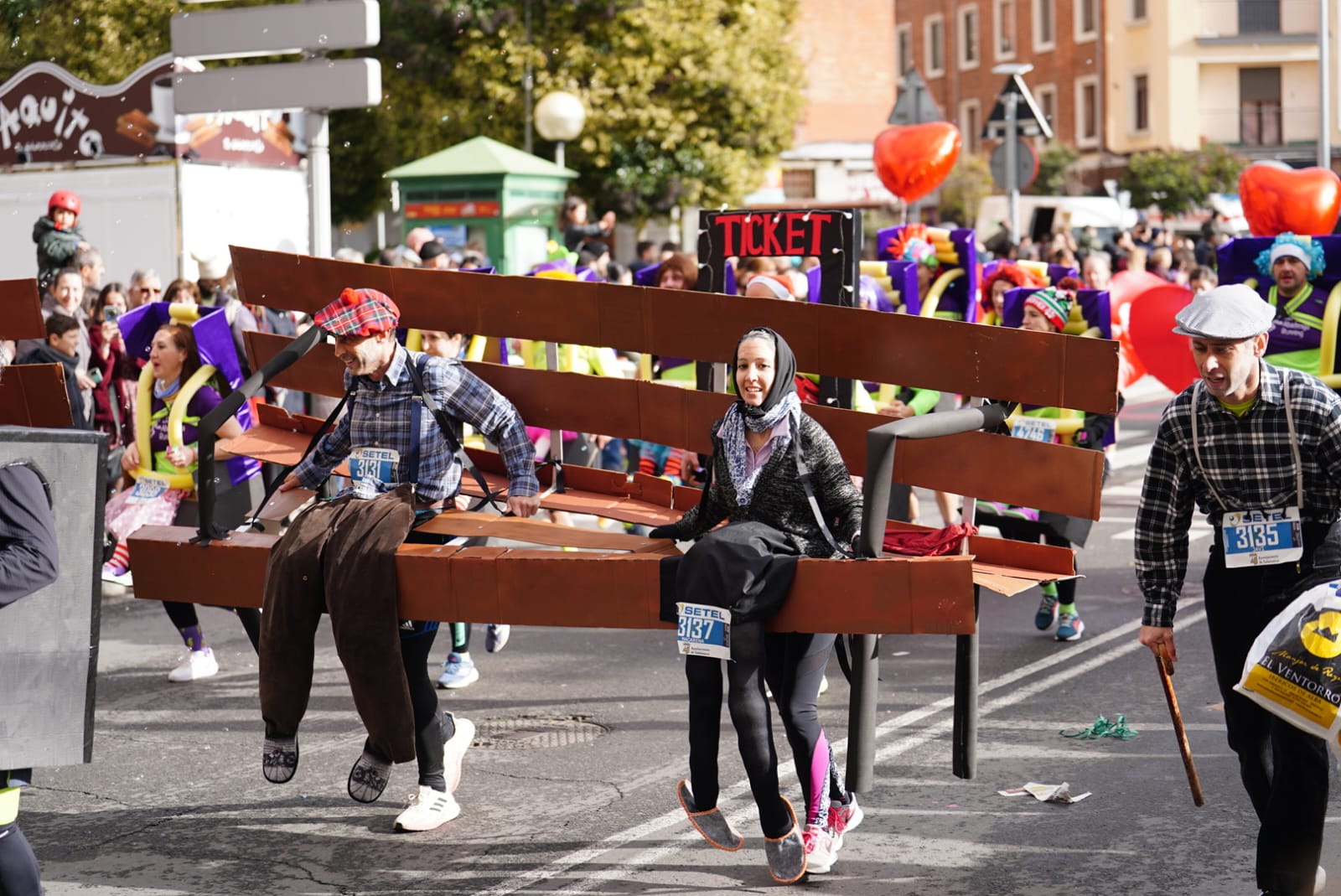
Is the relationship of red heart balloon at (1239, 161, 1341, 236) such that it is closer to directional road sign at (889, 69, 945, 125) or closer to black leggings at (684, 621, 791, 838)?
black leggings at (684, 621, 791, 838)

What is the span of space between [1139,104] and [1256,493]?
4910cm

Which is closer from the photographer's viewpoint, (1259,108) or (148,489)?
(148,489)

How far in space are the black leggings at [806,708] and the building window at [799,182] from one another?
43712mm

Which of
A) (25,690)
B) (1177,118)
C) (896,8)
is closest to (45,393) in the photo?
(25,690)

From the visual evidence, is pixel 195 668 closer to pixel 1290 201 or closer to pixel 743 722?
pixel 743 722

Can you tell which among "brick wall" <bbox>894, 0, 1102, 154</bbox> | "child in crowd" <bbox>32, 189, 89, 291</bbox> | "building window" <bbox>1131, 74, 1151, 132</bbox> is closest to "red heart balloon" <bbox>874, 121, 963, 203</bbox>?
"child in crowd" <bbox>32, 189, 89, 291</bbox>

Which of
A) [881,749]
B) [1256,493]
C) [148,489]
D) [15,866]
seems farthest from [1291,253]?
[15,866]

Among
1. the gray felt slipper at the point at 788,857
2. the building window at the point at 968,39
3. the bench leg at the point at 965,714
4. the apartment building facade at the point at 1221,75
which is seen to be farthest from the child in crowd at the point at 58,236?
the building window at the point at 968,39

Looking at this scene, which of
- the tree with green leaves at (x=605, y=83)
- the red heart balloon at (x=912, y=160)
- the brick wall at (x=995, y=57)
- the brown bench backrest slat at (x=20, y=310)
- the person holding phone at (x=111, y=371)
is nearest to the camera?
the brown bench backrest slat at (x=20, y=310)

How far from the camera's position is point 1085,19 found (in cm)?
5262

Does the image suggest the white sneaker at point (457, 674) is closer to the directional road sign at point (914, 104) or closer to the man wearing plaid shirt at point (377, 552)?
the man wearing plaid shirt at point (377, 552)

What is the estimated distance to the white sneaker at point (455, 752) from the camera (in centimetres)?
615

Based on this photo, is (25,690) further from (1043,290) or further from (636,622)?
(1043,290)

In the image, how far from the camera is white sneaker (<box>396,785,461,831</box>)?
19.7 ft
